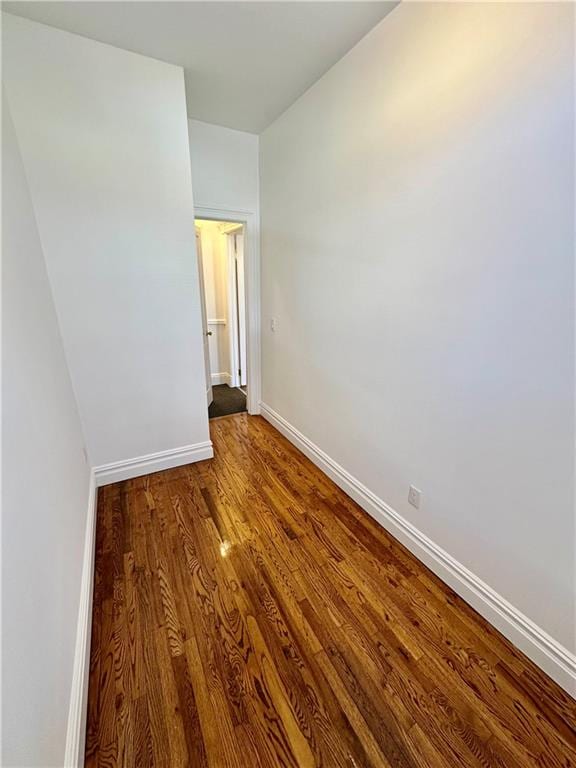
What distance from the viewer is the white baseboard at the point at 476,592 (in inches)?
48.1

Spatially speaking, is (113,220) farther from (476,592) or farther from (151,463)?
(476,592)

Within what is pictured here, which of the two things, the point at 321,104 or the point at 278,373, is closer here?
the point at 321,104

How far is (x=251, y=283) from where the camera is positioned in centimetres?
319

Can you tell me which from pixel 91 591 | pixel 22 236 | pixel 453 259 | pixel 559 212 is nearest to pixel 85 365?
pixel 22 236

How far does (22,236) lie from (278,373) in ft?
6.96

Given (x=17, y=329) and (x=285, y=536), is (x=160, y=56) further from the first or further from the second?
(x=285, y=536)

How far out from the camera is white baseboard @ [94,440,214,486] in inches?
93.1

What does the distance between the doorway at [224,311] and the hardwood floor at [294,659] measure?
6.89 ft

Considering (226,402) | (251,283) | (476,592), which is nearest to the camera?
(476,592)

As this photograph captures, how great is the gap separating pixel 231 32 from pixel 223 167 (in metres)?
1.14

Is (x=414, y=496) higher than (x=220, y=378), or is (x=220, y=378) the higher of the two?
(x=414, y=496)

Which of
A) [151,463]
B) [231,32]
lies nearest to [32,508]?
[151,463]

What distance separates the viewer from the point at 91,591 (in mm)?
1500

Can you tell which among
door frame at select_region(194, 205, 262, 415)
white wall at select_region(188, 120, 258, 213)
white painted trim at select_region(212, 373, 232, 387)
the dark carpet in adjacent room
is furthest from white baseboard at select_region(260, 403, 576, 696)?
white painted trim at select_region(212, 373, 232, 387)
